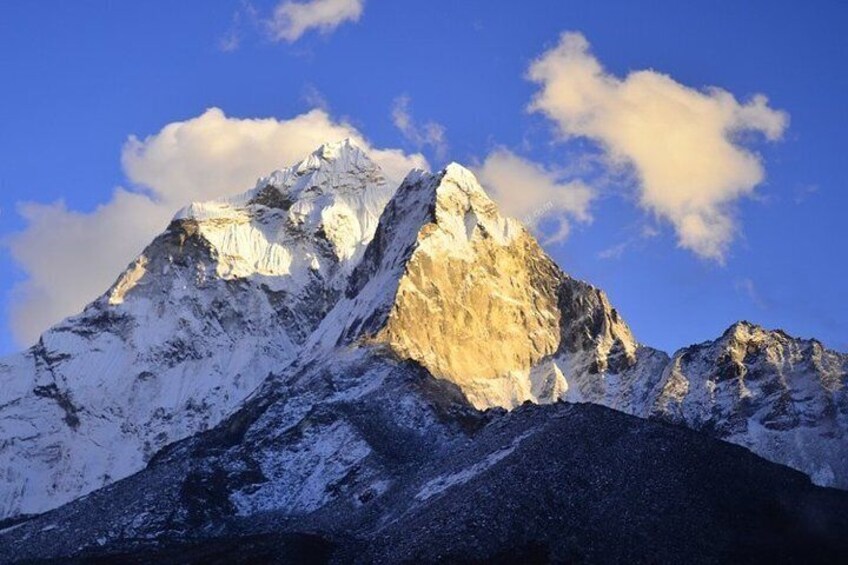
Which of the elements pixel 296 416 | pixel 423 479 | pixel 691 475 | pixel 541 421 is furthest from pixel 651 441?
pixel 296 416

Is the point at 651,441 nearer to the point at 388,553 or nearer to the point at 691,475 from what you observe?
the point at 691,475

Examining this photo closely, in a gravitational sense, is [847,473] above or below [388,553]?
below

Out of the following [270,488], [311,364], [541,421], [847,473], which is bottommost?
[847,473]

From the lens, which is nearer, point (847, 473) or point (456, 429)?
point (456, 429)

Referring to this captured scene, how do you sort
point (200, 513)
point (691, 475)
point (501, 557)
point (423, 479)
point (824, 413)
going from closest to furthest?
1. point (501, 557)
2. point (691, 475)
3. point (423, 479)
4. point (200, 513)
5. point (824, 413)

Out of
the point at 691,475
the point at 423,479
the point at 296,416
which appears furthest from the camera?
the point at 296,416

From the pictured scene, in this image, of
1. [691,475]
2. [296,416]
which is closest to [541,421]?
[691,475]
